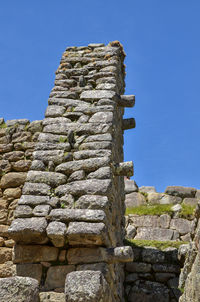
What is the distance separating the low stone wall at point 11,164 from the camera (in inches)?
185

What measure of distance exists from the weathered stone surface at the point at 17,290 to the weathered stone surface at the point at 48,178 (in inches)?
52.6

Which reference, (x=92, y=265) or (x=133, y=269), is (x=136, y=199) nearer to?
(x=133, y=269)

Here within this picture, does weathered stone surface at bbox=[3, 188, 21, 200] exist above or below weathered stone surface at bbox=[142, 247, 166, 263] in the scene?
above

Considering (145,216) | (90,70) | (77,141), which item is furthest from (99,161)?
(145,216)

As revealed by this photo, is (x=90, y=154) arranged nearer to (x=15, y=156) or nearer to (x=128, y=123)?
(x=15, y=156)

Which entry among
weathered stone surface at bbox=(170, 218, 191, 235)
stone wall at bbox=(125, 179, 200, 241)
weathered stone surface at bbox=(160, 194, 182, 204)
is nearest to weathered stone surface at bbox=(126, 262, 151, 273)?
stone wall at bbox=(125, 179, 200, 241)

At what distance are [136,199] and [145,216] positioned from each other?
34.6 inches

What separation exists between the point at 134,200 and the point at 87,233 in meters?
5.80

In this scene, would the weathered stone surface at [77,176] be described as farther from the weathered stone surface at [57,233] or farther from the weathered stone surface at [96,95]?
the weathered stone surface at [96,95]

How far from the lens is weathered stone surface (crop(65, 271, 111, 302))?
3.31 meters

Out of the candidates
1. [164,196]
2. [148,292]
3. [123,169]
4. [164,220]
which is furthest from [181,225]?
[123,169]

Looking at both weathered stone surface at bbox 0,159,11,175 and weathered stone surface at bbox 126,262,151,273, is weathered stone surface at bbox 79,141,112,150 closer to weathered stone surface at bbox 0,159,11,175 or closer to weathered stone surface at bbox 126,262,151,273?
weathered stone surface at bbox 0,159,11,175

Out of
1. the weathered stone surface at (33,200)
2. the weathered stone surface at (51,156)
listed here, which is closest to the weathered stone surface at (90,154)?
the weathered stone surface at (51,156)

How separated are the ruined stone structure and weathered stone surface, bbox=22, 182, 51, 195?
1 cm
